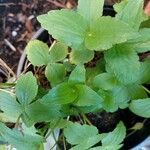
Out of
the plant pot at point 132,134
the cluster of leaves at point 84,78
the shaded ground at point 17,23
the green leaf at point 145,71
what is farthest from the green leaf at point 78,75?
the shaded ground at point 17,23

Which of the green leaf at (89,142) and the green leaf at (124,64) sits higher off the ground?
the green leaf at (124,64)

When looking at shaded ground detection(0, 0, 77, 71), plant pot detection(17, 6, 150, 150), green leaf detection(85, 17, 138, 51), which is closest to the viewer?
green leaf detection(85, 17, 138, 51)

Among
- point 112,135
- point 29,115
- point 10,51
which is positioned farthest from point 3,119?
point 10,51

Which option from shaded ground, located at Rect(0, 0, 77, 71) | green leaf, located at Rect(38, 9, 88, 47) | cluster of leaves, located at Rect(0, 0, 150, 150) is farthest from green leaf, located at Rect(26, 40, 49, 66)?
shaded ground, located at Rect(0, 0, 77, 71)

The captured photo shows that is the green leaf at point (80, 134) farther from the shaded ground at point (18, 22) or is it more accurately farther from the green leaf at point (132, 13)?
the shaded ground at point (18, 22)

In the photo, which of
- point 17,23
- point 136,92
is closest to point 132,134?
point 136,92

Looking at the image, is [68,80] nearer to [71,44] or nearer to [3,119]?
[71,44]

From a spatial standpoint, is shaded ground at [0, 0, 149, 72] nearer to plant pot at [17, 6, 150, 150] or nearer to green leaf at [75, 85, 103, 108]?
plant pot at [17, 6, 150, 150]
